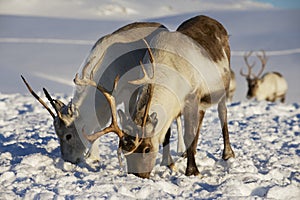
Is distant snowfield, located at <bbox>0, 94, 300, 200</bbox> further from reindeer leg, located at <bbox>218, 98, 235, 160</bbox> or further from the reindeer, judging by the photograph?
the reindeer

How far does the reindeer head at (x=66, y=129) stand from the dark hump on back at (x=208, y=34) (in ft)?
5.39

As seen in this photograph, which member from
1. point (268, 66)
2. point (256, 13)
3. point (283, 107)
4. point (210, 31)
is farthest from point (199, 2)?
point (210, 31)

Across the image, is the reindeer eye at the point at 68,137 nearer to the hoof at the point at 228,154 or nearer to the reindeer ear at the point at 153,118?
the reindeer ear at the point at 153,118

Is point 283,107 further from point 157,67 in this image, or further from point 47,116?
point 157,67

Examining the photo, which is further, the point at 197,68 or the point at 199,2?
the point at 199,2

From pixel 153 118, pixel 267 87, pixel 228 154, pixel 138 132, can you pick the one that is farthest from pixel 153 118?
pixel 267 87

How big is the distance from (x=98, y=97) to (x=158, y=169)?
99 centimetres

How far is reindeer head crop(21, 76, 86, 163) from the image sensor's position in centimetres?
502

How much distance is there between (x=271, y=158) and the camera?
595cm

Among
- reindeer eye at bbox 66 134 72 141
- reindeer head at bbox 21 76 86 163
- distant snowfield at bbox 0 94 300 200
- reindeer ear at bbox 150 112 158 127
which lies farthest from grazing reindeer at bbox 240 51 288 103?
reindeer ear at bbox 150 112 158 127

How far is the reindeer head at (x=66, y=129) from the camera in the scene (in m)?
5.02

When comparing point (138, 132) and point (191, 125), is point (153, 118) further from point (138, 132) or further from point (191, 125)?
point (191, 125)

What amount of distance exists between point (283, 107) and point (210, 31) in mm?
4067

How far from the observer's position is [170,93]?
15.9 ft
